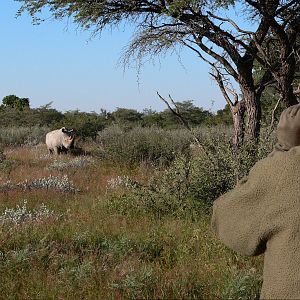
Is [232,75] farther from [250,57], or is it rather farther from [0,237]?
[0,237]

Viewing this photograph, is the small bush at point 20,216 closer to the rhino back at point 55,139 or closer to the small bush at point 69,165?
the small bush at point 69,165

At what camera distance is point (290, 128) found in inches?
72.6

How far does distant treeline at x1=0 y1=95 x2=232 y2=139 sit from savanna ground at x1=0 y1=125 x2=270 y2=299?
1380 centimetres

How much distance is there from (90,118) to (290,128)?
3225cm

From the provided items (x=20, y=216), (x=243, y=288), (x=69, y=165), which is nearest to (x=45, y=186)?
(x=20, y=216)

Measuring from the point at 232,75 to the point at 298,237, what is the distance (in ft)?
30.6

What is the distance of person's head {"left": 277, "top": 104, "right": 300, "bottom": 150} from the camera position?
1.82 metres

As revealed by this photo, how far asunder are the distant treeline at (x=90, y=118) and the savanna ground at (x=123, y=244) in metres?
13.8

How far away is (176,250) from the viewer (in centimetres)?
593

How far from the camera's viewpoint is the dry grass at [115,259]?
14.2 feet

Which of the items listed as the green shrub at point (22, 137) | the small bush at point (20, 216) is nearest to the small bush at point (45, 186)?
the small bush at point (20, 216)

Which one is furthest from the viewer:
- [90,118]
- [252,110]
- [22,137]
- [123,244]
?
[90,118]

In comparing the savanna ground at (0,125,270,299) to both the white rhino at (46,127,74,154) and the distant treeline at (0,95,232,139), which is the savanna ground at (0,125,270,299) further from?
the distant treeline at (0,95,232,139)

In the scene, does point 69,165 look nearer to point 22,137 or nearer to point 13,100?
point 22,137
